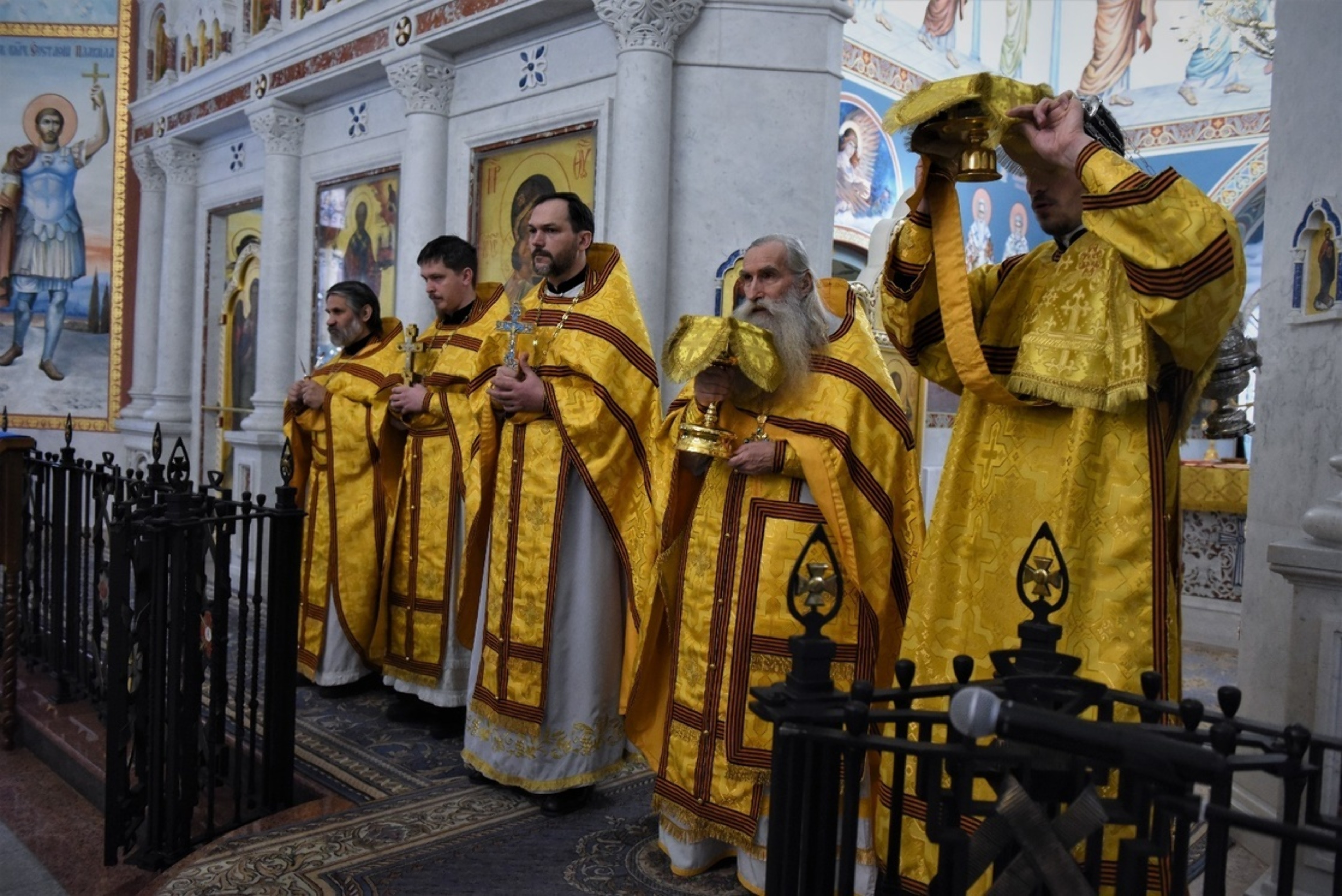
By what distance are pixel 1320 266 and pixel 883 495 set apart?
152 centimetres

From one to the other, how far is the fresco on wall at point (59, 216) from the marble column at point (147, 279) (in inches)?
29.8

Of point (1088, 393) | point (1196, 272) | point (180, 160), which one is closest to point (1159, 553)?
point (1088, 393)

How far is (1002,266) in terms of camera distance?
262 centimetres

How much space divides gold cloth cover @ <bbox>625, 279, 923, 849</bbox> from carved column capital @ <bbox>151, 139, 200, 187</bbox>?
9.83 metres

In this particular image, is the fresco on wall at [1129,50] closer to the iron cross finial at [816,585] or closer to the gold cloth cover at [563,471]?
the gold cloth cover at [563,471]

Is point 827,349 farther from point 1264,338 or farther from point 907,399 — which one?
point 907,399

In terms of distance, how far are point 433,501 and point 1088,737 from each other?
4022 millimetres

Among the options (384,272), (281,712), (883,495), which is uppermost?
(384,272)

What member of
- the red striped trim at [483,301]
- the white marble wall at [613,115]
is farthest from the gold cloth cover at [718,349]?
the white marble wall at [613,115]

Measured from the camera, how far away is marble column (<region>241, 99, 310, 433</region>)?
9.02m

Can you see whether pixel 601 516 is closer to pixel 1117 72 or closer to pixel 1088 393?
pixel 1088 393

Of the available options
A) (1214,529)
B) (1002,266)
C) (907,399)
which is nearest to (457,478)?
(1002,266)

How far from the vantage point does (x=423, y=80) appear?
732cm

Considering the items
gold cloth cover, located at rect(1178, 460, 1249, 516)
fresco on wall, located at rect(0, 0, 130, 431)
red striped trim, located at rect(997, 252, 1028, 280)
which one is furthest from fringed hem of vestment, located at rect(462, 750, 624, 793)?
fresco on wall, located at rect(0, 0, 130, 431)
